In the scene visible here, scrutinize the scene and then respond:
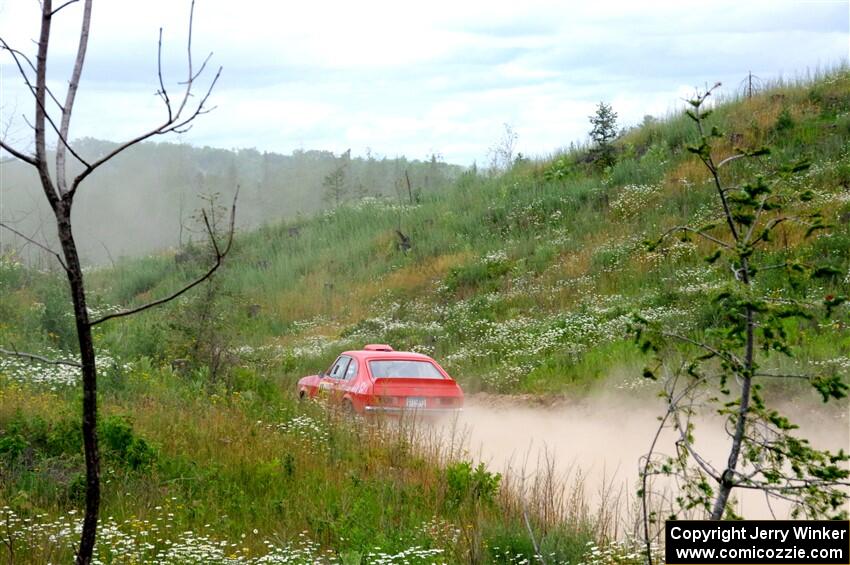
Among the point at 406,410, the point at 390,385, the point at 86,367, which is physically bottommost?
the point at 406,410

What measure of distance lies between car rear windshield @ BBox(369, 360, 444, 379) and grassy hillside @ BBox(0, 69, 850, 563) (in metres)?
1.58

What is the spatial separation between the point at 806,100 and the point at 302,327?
17.3 m

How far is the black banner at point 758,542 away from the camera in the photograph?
4.82m

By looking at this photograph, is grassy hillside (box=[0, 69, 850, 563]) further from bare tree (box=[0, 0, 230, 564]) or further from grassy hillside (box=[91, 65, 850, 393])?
bare tree (box=[0, 0, 230, 564])

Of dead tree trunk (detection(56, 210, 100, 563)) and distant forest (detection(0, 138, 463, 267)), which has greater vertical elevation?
distant forest (detection(0, 138, 463, 267))

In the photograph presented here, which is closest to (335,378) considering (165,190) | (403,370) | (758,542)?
(403,370)

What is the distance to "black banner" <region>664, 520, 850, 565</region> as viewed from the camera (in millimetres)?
4824

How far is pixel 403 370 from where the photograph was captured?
1523cm

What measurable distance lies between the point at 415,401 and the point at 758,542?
9.93 meters

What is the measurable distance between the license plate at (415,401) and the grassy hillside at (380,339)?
1869mm

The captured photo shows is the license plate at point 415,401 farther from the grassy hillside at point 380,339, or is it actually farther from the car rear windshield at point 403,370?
the grassy hillside at point 380,339

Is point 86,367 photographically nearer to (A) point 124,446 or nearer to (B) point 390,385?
(A) point 124,446

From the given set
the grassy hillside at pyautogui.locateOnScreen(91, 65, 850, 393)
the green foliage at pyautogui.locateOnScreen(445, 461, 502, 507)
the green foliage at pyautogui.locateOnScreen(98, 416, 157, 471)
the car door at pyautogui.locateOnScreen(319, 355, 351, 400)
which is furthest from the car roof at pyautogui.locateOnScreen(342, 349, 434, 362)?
the green foliage at pyautogui.locateOnScreen(445, 461, 502, 507)

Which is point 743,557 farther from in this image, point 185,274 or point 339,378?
point 185,274
